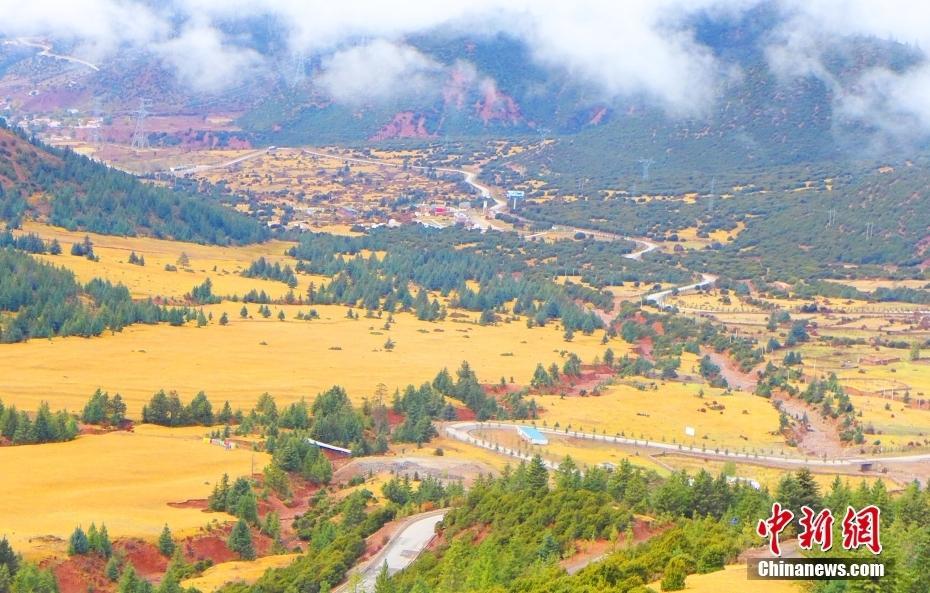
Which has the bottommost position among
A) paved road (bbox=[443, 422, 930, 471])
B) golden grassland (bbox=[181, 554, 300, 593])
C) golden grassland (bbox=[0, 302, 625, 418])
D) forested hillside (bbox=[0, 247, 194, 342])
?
golden grassland (bbox=[181, 554, 300, 593])

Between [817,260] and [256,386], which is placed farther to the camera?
[817,260]

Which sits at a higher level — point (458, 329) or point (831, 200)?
point (831, 200)

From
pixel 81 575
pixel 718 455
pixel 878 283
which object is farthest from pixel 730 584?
pixel 878 283

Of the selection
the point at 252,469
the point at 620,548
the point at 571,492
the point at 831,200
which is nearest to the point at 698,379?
the point at 252,469

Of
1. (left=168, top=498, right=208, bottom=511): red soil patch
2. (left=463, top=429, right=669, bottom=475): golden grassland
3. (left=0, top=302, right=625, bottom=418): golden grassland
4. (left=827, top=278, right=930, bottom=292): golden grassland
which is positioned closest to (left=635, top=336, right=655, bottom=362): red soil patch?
(left=0, top=302, right=625, bottom=418): golden grassland

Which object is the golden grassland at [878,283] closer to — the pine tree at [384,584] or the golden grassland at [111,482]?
the golden grassland at [111,482]

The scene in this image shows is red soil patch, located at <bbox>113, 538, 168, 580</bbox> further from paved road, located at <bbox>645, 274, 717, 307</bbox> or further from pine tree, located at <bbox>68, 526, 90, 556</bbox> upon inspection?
paved road, located at <bbox>645, 274, 717, 307</bbox>

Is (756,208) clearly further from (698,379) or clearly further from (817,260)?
(698,379)
